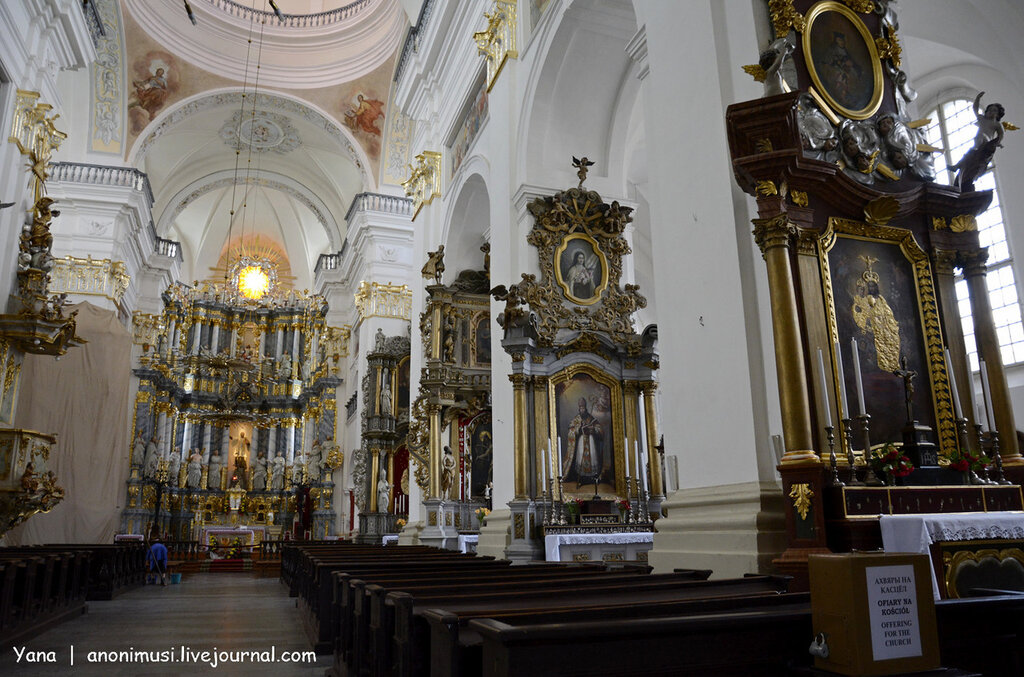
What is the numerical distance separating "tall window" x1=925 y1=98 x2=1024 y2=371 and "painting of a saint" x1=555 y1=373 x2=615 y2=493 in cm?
386

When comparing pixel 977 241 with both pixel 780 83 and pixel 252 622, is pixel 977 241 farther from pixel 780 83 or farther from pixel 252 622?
pixel 252 622

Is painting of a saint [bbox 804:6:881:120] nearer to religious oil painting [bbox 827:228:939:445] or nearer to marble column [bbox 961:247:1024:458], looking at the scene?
religious oil painting [bbox 827:228:939:445]

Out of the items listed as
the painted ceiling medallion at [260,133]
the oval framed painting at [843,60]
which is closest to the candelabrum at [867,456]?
the oval framed painting at [843,60]

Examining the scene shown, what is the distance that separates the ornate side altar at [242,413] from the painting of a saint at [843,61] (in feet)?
57.7

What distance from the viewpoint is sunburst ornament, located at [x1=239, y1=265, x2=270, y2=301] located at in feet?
78.5

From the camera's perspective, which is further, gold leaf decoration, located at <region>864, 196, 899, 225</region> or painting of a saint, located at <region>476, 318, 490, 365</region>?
painting of a saint, located at <region>476, 318, 490, 365</region>

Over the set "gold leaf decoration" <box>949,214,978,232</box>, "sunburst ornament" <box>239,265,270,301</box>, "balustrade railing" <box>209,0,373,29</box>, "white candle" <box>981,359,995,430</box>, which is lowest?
"white candle" <box>981,359,995,430</box>

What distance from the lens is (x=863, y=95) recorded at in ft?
14.9

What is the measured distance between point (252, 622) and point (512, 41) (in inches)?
278

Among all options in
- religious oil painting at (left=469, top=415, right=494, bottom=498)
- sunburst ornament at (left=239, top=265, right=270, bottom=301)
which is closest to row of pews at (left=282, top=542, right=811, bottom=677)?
religious oil painting at (left=469, top=415, right=494, bottom=498)

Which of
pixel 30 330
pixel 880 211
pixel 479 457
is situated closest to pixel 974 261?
pixel 880 211

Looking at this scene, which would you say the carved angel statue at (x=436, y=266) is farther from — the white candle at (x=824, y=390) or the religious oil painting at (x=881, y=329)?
the white candle at (x=824, y=390)

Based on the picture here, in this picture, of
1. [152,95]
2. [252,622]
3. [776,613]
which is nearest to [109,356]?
[152,95]

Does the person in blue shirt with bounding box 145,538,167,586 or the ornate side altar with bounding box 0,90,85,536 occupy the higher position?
the ornate side altar with bounding box 0,90,85,536
